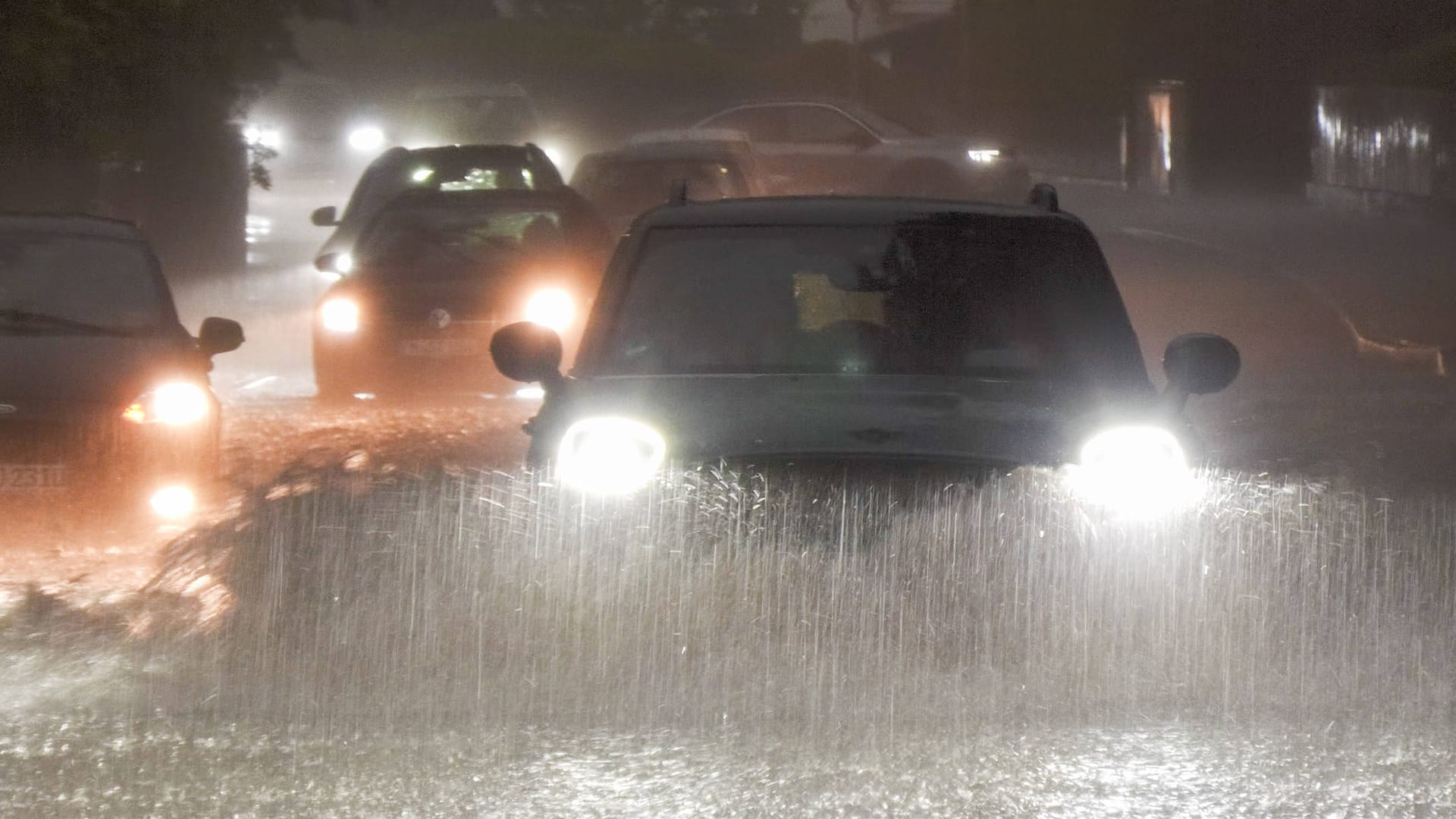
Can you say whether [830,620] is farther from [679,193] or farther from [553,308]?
[553,308]

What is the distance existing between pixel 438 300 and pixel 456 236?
A: 63cm

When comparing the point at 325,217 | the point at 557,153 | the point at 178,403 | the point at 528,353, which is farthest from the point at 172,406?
the point at 557,153

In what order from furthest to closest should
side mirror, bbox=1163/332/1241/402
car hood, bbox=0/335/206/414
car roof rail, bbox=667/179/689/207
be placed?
car hood, bbox=0/335/206/414, car roof rail, bbox=667/179/689/207, side mirror, bbox=1163/332/1241/402

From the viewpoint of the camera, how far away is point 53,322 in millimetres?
10844

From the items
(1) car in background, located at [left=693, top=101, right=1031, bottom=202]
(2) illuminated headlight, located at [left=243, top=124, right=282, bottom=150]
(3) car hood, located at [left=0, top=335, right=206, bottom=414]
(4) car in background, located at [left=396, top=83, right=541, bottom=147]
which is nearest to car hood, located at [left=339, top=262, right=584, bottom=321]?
(3) car hood, located at [left=0, top=335, right=206, bottom=414]

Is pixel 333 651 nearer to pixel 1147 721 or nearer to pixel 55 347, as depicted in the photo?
pixel 1147 721

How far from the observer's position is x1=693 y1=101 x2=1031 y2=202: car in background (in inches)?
1229

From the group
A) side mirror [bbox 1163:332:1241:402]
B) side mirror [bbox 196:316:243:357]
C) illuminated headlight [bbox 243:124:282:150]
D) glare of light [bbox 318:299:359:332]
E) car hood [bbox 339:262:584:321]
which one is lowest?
side mirror [bbox 1163:332:1241:402]

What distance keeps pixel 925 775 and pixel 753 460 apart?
0.83m

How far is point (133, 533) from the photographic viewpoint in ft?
32.9

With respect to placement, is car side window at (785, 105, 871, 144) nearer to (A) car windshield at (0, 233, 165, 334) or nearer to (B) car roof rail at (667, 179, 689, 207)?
(A) car windshield at (0, 233, 165, 334)

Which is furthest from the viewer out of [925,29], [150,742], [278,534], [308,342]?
[925,29]

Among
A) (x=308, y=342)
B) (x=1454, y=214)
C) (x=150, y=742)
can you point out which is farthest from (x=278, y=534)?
(x=1454, y=214)

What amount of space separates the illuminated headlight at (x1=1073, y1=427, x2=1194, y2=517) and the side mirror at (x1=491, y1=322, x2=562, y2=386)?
5.51 ft
